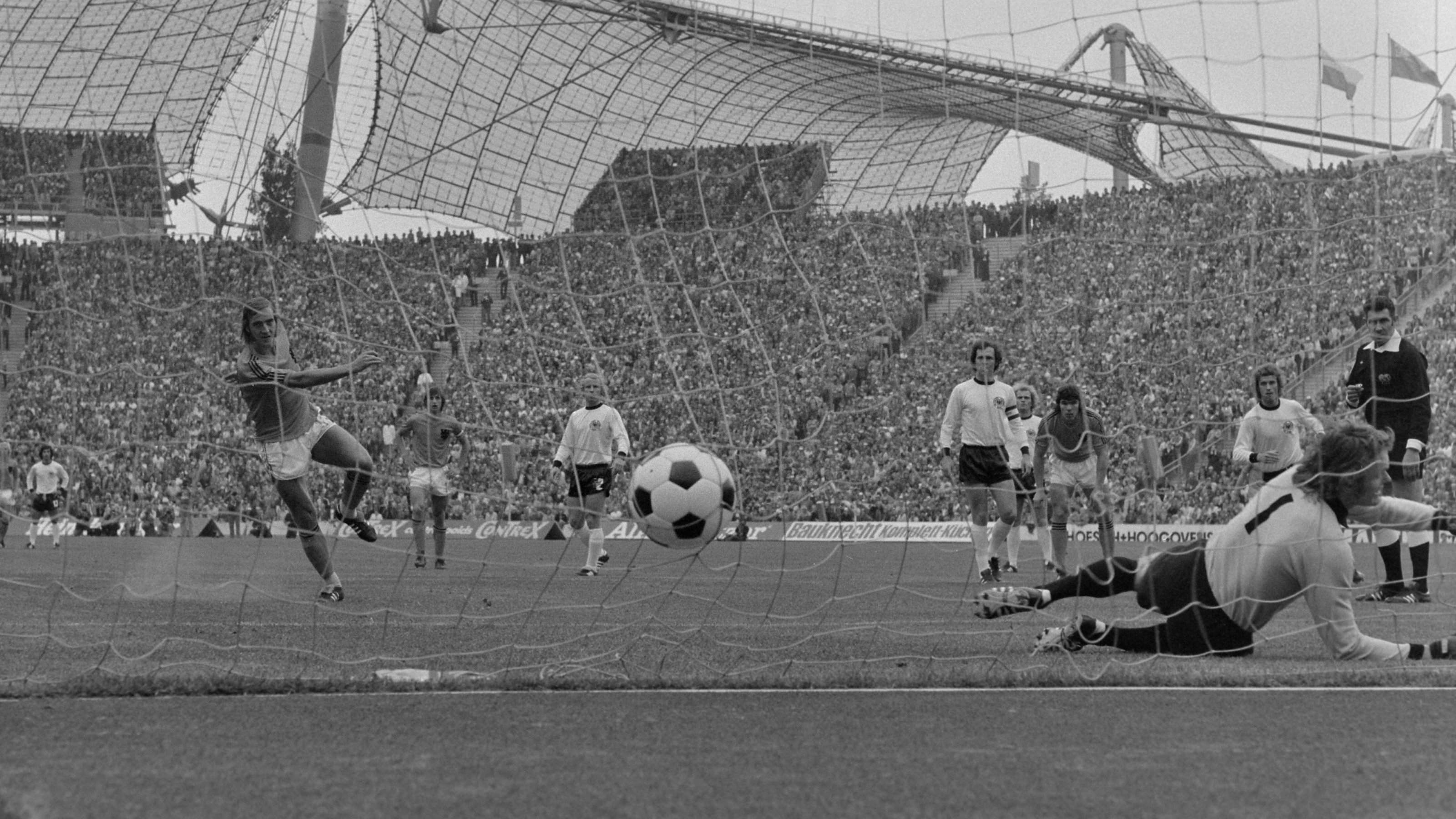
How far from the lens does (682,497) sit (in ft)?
22.6

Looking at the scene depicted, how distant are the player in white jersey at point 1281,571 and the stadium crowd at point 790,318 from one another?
2.08m

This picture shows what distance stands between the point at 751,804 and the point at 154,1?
40.4 feet

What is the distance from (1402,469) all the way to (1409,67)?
8.07ft

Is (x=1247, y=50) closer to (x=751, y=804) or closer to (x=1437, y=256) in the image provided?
(x=1437, y=256)

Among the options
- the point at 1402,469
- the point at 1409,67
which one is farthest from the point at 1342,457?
the point at 1402,469

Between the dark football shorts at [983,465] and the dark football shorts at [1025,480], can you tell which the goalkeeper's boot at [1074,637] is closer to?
the dark football shorts at [983,465]

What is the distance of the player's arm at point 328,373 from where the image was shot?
7770 millimetres

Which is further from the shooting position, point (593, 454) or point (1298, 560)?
point (593, 454)

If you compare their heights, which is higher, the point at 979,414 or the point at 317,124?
the point at 317,124

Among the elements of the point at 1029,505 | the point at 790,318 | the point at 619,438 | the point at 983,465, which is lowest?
the point at 1029,505

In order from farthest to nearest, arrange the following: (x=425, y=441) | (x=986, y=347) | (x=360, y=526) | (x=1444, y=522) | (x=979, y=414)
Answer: (x=425, y=441)
(x=979, y=414)
(x=986, y=347)
(x=360, y=526)
(x=1444, y=522)

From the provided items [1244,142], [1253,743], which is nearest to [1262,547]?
[1253,743]

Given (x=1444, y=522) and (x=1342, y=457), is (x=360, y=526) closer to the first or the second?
(x=1342, y=457)

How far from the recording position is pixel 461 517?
862 inches
